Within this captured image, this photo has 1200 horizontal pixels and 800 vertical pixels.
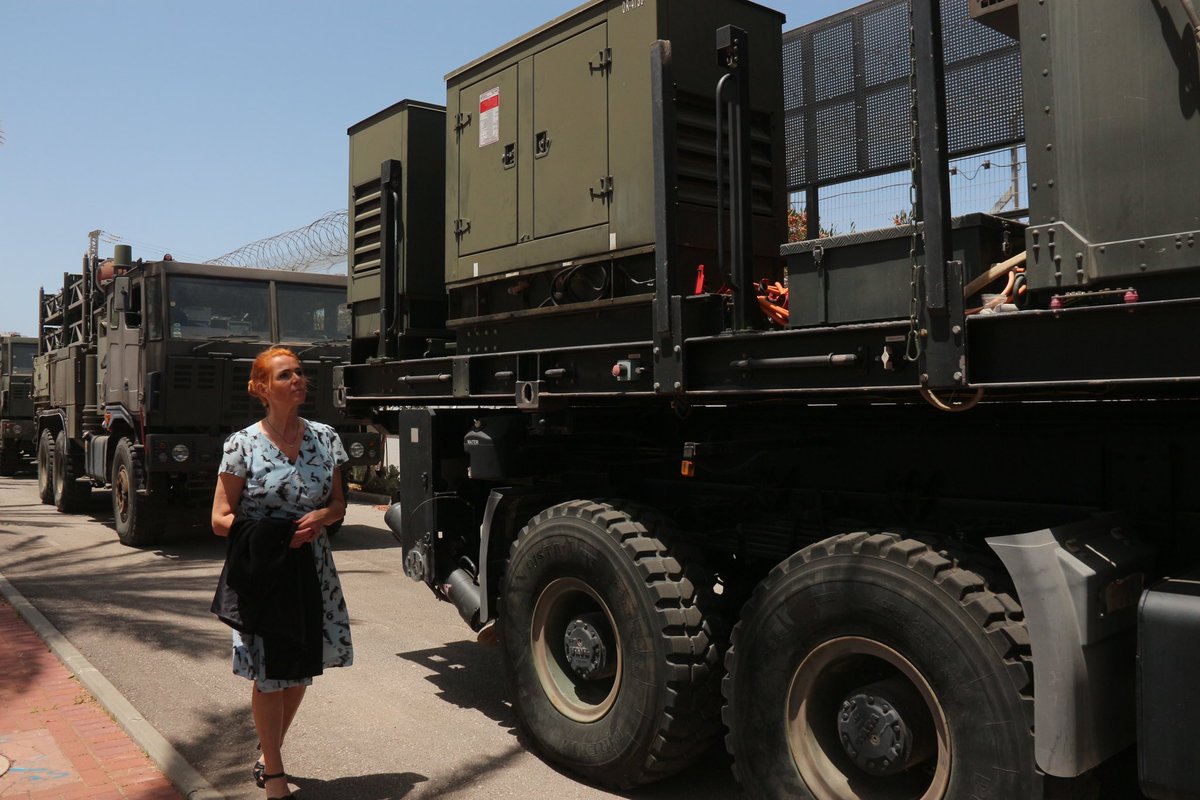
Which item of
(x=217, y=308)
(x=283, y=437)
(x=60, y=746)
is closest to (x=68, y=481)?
(x=217, y=308)

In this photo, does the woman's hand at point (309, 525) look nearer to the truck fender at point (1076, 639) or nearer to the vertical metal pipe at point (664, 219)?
the vertical metal pipe at point (664, 219)

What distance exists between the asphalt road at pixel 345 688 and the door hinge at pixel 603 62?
3160 mm

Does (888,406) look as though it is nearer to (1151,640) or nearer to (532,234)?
(1151,640)

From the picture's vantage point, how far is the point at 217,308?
1165cm

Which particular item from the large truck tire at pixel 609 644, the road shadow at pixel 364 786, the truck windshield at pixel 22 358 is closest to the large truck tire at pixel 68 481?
the truck windshield at pixel 22 358

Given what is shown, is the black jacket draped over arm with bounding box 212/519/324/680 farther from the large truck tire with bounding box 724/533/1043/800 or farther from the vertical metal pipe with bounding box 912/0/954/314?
the vertical metal pipe with bounding box 912/0/954/314

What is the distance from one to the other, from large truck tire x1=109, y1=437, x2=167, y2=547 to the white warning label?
24.1 feet

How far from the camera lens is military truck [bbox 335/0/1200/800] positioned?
9.31 ft

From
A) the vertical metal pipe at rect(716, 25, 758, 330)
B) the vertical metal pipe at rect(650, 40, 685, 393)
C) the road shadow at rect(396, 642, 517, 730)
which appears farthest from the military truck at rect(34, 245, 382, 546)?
Result: the vertical metal pipe at rect(716, 25, 758, 330)

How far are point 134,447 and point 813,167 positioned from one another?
28.5 feet

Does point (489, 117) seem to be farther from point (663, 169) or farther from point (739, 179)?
point (739, 179)

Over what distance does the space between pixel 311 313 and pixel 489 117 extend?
7.57 meters

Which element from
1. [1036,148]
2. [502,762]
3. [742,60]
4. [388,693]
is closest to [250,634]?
[502,762]

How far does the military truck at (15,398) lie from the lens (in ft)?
72.1
